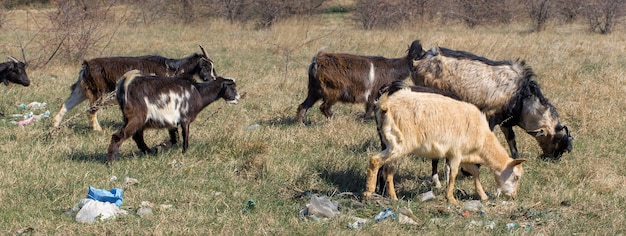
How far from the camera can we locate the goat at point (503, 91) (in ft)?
26.0

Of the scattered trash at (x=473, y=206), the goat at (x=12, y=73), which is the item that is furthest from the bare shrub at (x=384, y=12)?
the scattered trash at (x=473, y=206)

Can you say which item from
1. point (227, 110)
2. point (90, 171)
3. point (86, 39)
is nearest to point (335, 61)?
point (227, 110)

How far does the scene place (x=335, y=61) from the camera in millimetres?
9617

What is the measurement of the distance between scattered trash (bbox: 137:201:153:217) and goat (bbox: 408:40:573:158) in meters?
3.94

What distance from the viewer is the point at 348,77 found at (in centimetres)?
956

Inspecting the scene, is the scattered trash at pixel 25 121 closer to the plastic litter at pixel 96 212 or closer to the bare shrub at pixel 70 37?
the plastic litter at pixel 96 212

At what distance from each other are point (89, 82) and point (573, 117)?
21.6 feet

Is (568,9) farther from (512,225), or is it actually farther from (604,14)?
(512,225)

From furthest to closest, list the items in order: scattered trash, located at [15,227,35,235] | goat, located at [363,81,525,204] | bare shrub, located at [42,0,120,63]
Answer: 1. bare shrub, located at [42,0,120,63]
2. goat, located at [363,81,525,204]
3. scattered trash, located at [15,227,35,235]

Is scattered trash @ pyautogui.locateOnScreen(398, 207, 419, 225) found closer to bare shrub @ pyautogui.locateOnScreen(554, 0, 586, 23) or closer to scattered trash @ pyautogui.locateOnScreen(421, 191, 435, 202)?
scattered trash @ pyautogui.locateOnScreen(421, 191, 435, 202)

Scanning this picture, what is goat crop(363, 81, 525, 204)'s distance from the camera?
597 cm

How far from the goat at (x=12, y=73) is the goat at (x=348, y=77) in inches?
189

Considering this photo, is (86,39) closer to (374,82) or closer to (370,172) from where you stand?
(374,82)

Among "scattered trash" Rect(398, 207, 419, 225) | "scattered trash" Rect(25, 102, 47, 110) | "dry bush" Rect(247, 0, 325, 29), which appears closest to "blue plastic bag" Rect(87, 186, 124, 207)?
"scattered trash" Rect(398, 207, 419, 225)
